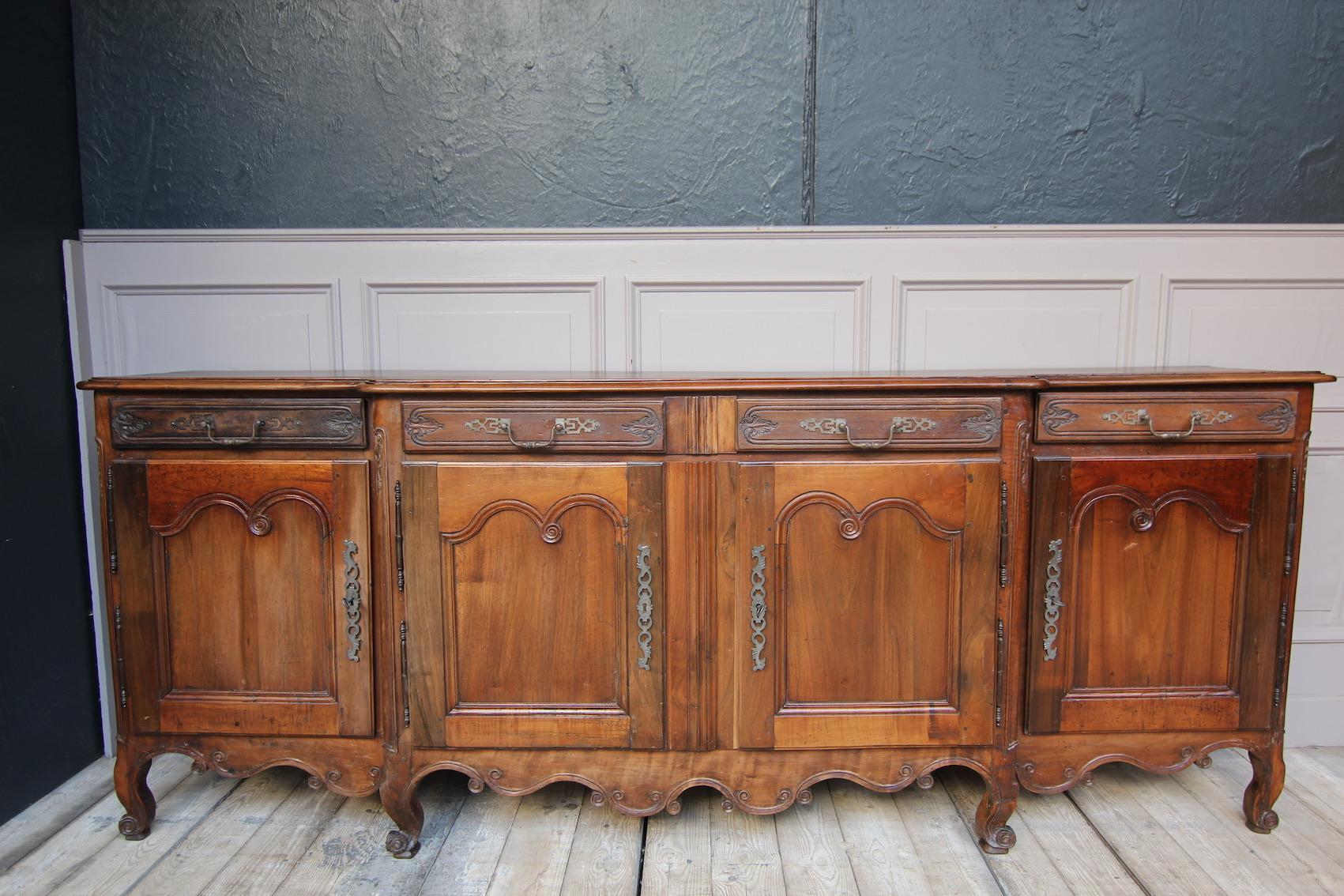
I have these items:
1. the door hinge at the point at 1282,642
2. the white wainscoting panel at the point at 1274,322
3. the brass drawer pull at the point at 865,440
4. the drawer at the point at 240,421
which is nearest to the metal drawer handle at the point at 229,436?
the drawer at the point at 240,421

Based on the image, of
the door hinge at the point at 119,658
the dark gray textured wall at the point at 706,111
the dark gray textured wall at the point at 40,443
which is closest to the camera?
the door hinge at the point at 119,658

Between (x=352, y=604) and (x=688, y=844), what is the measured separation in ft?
2.92

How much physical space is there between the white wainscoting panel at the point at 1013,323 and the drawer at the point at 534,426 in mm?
934

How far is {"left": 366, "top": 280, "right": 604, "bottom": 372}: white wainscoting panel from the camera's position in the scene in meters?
2.25

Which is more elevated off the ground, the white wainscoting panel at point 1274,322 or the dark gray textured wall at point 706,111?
the dark gray textured wall at point 706,111

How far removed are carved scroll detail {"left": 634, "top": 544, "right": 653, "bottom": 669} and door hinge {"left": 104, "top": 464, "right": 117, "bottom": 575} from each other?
3.62ft

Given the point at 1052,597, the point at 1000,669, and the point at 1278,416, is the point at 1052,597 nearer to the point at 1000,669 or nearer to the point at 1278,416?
the point at 1000,669

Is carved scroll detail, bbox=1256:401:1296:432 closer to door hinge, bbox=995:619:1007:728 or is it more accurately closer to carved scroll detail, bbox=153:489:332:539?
door hinge, bbox=995:619:1007:728

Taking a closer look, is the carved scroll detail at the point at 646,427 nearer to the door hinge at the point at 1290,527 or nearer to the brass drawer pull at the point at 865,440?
Answer: the brass drawer pull at the point at 865,440

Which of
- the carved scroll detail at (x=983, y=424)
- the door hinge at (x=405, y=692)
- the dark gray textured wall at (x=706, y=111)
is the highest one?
the dark gray textured wall at (x=706, y=111)

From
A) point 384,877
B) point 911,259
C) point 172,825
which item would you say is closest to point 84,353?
point 172,825

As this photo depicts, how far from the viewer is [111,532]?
1731mm

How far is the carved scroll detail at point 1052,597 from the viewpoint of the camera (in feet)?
5.57

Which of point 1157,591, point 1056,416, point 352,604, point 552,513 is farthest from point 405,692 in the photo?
point 1157,591
